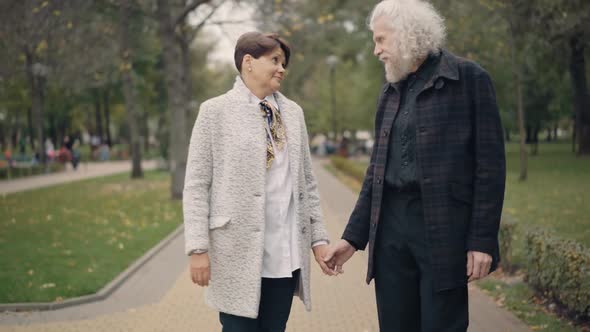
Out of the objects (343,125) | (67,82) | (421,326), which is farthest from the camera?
(343,125)

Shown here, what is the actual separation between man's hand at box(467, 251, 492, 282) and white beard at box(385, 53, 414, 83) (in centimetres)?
85

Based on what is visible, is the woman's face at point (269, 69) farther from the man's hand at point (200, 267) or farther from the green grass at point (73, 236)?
the green grass at point (73, 236)

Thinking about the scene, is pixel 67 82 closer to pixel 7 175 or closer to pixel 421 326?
pixel 7 175

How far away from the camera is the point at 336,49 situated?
39.7m

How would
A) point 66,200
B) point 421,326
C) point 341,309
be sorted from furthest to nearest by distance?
point 66,200 → point 341,309 → point 421,326

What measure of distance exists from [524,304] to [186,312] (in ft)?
10.4

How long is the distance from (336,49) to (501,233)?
3315cm

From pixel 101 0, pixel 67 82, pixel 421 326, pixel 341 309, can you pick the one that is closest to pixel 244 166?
pixel 421 326

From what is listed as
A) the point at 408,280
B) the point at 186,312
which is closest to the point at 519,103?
the point at 186,312

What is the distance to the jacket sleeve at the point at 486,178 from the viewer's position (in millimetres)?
2750

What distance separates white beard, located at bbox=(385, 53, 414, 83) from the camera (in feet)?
9.77

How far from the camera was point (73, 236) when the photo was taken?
1092 cm

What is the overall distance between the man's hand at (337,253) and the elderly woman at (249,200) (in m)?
0.12

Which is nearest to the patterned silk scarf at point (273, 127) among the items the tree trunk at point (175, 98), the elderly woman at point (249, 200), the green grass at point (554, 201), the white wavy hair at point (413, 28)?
the elderly woman at point (249, 200)
